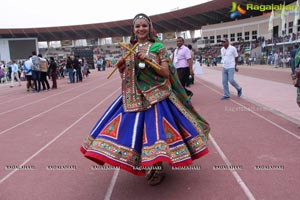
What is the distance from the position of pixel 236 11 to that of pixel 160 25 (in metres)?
17.2

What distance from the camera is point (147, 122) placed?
2.84 meters

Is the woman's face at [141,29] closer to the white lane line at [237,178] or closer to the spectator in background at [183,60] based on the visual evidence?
the white lane line at [237,178]

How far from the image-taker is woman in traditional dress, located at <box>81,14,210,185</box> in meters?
2.72

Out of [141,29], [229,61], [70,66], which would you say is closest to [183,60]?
[229,61]

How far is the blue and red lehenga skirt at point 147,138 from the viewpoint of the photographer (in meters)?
2.69

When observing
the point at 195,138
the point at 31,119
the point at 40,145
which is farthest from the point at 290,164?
the point at 31,119

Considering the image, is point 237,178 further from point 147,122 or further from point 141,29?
point 141,29

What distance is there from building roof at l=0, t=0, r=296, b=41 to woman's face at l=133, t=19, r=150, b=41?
135 ft

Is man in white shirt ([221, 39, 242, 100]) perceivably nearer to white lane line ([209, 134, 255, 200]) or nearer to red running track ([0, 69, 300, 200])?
red running track ([0, 69, 300, 200])

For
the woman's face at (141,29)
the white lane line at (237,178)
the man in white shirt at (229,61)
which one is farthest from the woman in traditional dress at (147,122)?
the man in white shirt at (229,61)

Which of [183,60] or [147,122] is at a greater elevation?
[183,60]

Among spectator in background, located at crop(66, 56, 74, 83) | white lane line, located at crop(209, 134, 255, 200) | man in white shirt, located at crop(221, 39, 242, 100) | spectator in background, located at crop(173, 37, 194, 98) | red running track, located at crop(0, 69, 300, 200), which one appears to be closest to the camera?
white lane line, located at crop(209, 134, 255, 200)

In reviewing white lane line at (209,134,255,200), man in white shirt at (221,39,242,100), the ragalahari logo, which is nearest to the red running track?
white lane line at (209,134,255,200)

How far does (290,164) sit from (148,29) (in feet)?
7.38
